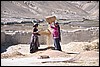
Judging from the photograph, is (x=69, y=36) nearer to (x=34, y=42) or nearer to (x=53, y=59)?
(x=34, y=42)

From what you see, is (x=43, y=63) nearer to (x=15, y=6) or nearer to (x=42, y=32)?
(x=42, y=32)

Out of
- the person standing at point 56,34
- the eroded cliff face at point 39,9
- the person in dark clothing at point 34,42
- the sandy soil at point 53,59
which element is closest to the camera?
the sandy soil at point 53,59

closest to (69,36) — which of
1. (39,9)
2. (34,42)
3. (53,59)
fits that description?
(34,42)

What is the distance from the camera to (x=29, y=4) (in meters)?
87.2

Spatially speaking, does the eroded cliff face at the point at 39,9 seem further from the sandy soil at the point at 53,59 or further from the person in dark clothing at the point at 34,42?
the sandy soil at the point at 53,59

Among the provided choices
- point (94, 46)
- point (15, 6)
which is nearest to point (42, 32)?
point (94, 46)

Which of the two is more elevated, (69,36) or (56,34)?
(56,34)

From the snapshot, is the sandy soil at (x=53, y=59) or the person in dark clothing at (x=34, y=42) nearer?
the sandy soil at (x=53, y=59)

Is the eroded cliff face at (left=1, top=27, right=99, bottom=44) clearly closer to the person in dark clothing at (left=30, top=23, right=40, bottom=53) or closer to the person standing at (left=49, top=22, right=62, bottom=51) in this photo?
the person in dark clothing at (left=30, top=23, right=40, bottom=53)

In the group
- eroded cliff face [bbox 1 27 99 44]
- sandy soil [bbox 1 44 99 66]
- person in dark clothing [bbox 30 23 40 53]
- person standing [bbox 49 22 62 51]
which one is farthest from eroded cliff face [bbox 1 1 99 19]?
sandy soil [bbox 1 44 99 66]

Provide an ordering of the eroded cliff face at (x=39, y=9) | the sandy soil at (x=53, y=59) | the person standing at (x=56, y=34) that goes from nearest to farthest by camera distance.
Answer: the sandy soil at (x=53, y=59) → the person standing at (x=56, y=34) → the eroded cliff face at (x=39, y=9)

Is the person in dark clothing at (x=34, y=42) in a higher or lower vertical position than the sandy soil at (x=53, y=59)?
higher

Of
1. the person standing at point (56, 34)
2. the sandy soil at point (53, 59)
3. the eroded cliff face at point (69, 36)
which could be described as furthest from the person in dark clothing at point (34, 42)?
the eroded cliff face at point (69, 36)

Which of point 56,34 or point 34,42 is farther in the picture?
point 34,42
